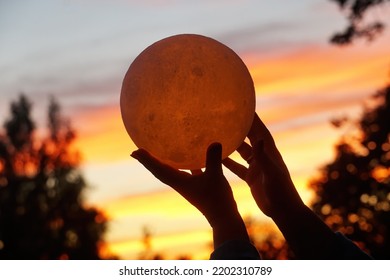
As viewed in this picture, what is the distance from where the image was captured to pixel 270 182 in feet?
11.3

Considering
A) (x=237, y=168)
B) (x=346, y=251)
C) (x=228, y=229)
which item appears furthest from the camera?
(x=237, y=168)

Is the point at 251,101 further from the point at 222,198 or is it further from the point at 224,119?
the point at 222,198

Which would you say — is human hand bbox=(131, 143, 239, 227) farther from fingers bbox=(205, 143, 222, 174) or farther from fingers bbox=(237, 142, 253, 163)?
fingers bbox=(237, 142, 253, 163)

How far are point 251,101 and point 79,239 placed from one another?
1034 inches

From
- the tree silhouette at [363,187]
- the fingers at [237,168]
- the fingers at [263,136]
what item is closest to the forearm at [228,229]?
the fingers at [237,168]

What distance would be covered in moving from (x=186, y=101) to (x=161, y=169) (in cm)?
41

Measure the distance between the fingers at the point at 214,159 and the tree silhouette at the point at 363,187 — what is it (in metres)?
22.3

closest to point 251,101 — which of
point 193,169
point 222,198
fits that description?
point 193,169

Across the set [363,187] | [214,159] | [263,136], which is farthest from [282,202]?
[363,187]

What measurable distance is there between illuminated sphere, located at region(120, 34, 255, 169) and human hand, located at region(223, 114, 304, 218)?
25 centimetres

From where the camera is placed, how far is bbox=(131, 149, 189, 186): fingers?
11.2 ft

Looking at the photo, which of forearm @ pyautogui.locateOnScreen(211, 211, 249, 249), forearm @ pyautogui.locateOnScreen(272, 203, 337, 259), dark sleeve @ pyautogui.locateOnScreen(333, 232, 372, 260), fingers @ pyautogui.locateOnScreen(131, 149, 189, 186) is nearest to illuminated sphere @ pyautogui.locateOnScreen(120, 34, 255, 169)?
fingers @ pyautogui.locateOnScreen(131, 149, 189, 186)

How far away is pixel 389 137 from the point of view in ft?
85.7

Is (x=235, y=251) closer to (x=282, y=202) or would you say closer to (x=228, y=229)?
(x=228, y=229)
